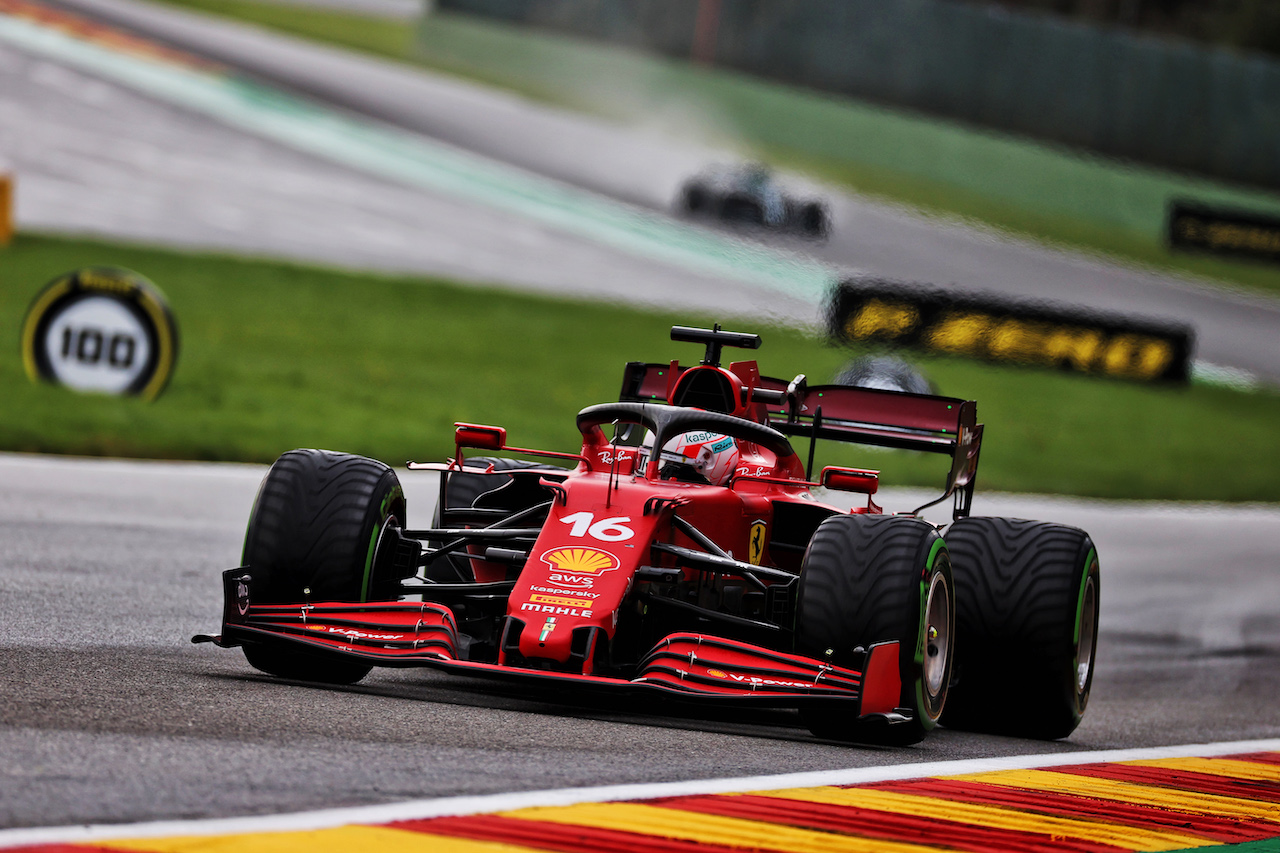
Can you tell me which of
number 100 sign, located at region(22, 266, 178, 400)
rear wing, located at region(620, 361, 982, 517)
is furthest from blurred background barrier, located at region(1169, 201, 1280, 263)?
rear wing, located at region(620, 361, 982, 517)

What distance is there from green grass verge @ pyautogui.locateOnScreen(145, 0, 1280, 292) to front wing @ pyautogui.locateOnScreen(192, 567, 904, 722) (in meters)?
33.2

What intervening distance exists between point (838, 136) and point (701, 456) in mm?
37696

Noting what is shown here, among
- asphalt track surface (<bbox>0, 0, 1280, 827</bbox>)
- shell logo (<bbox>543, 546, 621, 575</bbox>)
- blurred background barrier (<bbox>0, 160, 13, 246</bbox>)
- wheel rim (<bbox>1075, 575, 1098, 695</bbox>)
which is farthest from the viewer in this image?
blurred background barrier (<bbox>0, 160, 13, 246</bbox>)

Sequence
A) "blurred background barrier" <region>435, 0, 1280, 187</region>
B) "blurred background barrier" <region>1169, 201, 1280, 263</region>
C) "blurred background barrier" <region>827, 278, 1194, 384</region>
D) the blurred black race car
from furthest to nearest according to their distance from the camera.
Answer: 1. "blurred background barrier" <region>435, 0, 1280, 187</region>
2. "blurred background barrier" <region>1169, 201, 1280, 263</region>
3. the blurred black race car
4. "blurred background barrier" <region>827, 278, 1194, 384</region>

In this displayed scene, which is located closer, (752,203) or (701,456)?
(701,456)

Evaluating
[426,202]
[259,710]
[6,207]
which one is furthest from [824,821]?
[426,202]

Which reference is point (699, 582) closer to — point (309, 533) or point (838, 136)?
point (309, 533)

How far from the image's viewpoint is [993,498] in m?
19.5

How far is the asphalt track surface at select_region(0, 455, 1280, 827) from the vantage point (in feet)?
16.9

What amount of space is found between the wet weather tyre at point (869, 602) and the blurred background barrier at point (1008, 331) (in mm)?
18178

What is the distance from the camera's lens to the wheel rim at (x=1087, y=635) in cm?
843

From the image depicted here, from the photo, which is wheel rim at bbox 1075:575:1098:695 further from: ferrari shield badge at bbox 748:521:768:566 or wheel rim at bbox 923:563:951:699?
ferrari shield badge at bbox 748:521:768:566

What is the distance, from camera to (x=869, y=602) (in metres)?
7.00

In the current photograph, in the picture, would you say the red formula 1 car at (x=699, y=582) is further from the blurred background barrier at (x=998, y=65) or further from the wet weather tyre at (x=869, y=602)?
the blurred background barrier at (x=998, y=65)
